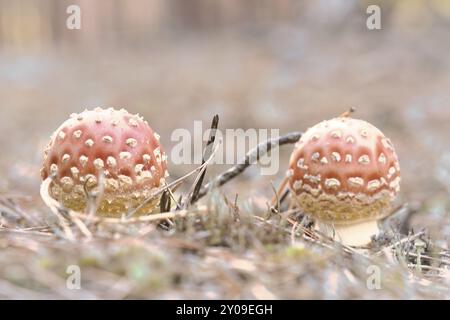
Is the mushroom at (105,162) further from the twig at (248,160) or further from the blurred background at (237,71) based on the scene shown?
the blurred background at (237,71)

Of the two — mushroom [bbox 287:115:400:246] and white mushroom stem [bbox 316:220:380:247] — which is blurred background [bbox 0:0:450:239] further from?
mushroom [bbox 287:115:400:246]

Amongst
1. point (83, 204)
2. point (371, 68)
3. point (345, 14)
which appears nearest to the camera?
point (83, 204)

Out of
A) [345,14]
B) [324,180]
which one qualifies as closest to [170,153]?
[324,180]

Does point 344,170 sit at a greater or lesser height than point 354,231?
greater

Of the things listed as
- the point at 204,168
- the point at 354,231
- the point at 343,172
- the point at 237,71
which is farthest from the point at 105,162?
the point at 237,71

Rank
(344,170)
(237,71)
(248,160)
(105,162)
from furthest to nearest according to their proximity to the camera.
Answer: (237,71) → (248,160) → (344,170) → (105,162)

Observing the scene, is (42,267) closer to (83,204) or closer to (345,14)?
(83,204)

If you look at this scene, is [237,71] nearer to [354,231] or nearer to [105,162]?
[354,231]
